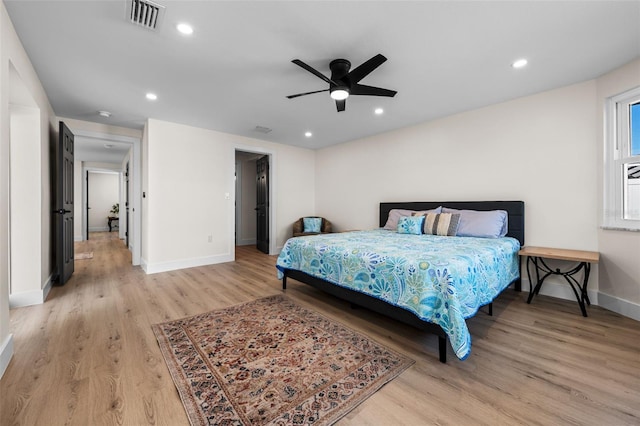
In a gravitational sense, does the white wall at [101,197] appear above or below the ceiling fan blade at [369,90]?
below

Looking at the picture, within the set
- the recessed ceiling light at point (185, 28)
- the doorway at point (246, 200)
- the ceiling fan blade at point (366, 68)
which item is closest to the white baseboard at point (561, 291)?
the ceiling fan blade at point (366, 68)

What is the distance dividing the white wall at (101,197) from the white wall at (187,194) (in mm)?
7222

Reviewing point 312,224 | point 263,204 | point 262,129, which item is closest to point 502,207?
point 312,224

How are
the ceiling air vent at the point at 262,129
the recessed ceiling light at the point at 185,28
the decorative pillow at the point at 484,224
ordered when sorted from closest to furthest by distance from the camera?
the recessed ceiling light at the point at 185,28 < the decorative pillow at the point at 484,224 < the ceiling air vent at the point at 262,129

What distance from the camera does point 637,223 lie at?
2.52 metres

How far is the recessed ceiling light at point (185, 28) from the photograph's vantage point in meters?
1.99

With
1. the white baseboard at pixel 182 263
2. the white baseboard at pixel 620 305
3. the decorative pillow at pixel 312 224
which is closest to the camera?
the white baseboard at pixel 620 305

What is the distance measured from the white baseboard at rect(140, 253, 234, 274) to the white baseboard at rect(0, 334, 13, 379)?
7.60 ft

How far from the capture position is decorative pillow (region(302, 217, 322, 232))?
5.68 metres

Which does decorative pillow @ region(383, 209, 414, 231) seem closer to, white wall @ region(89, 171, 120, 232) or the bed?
the bed

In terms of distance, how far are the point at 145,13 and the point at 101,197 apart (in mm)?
10586

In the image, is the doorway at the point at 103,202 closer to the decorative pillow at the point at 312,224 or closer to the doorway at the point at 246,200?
the doorway at the point at 246,200

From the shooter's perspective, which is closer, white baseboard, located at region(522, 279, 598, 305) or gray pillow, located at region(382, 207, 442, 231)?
white baseboard, located at region(522, 279, 598, 305)

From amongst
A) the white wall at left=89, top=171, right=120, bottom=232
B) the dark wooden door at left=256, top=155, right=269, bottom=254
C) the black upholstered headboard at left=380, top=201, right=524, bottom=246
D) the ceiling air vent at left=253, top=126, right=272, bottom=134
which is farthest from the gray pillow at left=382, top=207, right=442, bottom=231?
the white wall at left=89, top=171, right=120, bottom=232
